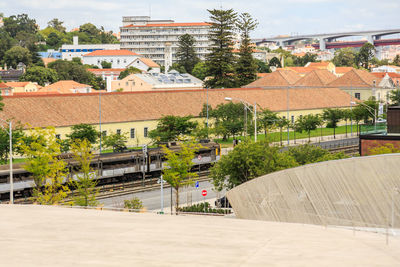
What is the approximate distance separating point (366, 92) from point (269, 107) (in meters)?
26.3

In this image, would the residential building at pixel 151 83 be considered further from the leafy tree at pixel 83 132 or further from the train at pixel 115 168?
the train at pixel 115 168

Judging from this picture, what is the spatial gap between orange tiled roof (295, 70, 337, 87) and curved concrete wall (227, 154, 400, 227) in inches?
3703

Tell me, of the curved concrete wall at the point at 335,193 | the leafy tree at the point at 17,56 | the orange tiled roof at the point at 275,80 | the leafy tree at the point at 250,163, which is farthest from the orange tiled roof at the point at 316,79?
the curved concrete wall at the point at 335,193

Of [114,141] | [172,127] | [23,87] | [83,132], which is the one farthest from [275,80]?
[83,132]

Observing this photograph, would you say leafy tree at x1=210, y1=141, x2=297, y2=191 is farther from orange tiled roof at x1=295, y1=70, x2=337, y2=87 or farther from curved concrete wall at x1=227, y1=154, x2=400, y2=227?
orange tiled roof at x1=295, y1=70, x2=337, y2=87

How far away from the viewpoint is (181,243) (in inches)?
845

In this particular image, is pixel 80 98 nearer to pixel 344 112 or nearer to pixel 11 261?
pixel 344 112

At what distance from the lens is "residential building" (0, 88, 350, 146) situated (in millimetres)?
69312

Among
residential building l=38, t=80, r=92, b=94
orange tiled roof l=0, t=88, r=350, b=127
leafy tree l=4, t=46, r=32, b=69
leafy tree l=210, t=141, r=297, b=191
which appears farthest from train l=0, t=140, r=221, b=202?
leafy tree l=4, t=46, r=32, b=69

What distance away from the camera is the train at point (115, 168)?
44656mm

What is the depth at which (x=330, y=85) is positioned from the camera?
114m

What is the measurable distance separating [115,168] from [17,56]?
464ft

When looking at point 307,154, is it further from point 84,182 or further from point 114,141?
point 114,141

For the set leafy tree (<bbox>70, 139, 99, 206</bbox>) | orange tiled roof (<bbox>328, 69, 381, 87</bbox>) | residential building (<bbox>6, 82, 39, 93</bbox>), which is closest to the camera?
leafy tree (<bbox>70, 139, 99, 206</bbox>)
